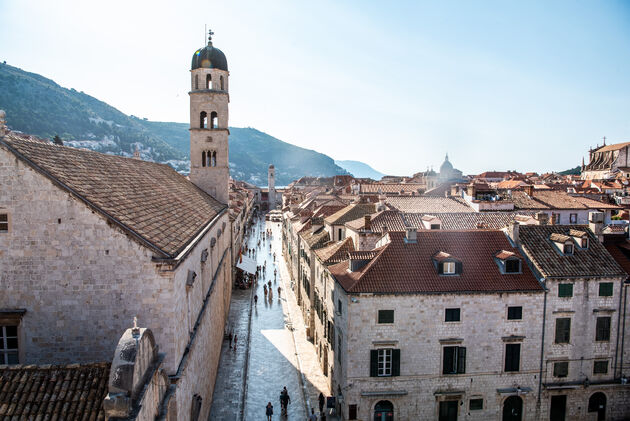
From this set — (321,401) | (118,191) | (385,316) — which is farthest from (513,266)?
(118,191)

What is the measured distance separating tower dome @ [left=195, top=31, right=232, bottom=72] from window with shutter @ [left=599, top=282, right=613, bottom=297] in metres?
31.4

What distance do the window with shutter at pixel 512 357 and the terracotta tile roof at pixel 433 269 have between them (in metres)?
3.05

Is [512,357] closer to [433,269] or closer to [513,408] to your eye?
[513,408]

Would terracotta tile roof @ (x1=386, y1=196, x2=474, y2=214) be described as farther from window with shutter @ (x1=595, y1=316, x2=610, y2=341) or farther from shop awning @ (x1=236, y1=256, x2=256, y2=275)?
window with shutter @ (x1=595, y1=316, x2=610, y2=341)

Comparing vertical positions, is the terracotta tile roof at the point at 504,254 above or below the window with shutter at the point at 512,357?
above

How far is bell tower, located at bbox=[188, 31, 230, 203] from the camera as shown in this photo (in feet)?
123

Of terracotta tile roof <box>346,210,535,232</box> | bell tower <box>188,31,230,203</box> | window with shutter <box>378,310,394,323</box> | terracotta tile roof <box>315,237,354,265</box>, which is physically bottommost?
window with shutter <box>378,310,394,323</box>

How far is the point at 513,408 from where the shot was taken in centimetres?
2342

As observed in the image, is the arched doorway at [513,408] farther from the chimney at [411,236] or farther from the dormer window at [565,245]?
the chimney at [411,236]

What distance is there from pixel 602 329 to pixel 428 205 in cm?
2204

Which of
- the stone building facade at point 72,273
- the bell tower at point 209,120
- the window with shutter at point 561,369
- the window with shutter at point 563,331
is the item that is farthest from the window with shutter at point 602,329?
the bell tower at point 209,120

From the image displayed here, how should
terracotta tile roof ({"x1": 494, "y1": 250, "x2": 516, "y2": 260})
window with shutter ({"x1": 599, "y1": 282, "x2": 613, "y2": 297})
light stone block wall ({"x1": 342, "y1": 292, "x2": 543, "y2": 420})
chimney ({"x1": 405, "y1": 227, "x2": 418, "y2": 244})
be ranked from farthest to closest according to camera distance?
chimney ({"x1": 405, "y1": 227, "x2": 418, "y2": 244}) → window with shutter ({"x1": 599, "y1": 282, "x2": 613, "y2": 297}) → terracotta tile roof ({"x1": 494, "y1": 250, "x2": 516, "y2": 260}) → light stone block wall ({"x1": 342, "y1": 292, "x2": 543, "y2": 420})

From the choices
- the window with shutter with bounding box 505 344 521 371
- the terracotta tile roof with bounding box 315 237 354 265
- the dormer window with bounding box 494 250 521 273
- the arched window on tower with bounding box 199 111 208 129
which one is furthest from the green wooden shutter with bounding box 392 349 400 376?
the arched window on tower with bounding box 199 111 208 129

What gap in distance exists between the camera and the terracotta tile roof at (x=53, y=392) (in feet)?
32.0
